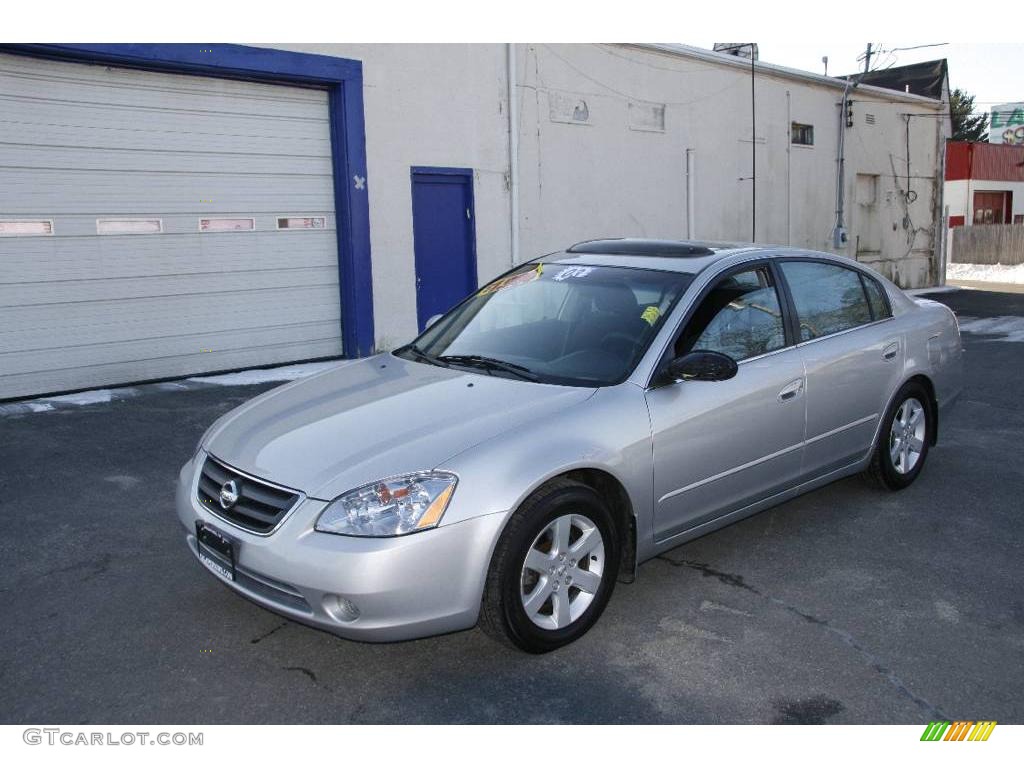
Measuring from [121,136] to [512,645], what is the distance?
24.7 ft

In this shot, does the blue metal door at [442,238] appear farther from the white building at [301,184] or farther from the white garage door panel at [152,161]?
the white garage door panel at [152,161]

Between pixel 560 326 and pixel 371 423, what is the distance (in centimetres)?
119

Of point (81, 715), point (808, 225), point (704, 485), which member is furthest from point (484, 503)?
point (808, 225)

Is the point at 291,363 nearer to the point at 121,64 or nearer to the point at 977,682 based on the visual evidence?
the point at 121,64

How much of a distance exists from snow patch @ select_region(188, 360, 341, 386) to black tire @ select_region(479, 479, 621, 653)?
616 centimetres

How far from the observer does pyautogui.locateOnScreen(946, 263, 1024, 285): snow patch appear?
25.4 metres

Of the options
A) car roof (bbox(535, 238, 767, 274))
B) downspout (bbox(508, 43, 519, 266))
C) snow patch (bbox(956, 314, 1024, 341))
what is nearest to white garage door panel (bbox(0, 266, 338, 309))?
downspout (bbox(508, 43, 519, 266))

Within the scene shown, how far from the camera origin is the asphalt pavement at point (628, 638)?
3242 mm

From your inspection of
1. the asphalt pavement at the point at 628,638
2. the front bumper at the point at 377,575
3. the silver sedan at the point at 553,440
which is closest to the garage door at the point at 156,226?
the asphalt pavement at the point at 628,638

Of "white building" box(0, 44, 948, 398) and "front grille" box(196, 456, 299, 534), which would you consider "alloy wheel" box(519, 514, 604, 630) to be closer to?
A: "front grille" box(196, 456, 299, 534)

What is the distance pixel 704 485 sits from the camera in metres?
4.17

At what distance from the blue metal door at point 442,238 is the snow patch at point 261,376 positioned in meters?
1.94

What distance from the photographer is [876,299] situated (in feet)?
18.3
